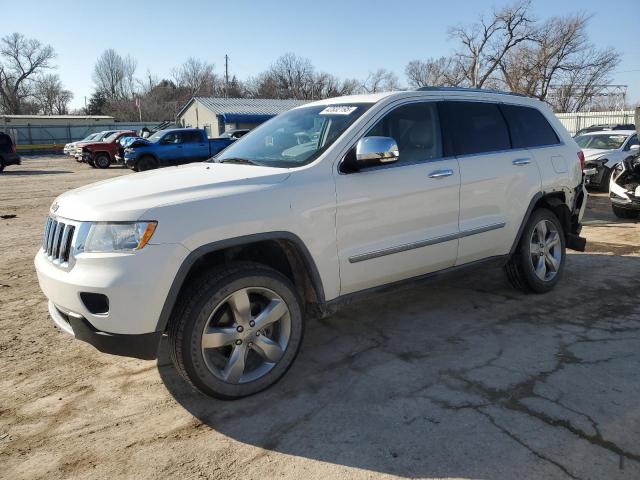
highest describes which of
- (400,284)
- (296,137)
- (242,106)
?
(242,106)

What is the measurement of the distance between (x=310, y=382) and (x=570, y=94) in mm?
53357

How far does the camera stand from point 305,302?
3562 millimetres

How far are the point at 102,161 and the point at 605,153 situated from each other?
23.8m

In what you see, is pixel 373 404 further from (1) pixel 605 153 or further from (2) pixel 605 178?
(1) pixel 605 153

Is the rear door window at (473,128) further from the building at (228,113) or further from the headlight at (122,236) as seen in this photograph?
the building at (228,113)

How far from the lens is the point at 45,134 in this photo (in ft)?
153

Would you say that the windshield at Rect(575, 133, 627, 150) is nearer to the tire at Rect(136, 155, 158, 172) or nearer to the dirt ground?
the dirt ground

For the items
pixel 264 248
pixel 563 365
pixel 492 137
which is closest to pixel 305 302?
pixel 264 248

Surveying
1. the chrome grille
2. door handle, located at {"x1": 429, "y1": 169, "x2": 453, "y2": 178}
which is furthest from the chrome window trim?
the chrome grille

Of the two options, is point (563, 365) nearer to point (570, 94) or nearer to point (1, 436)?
point (1, 436)

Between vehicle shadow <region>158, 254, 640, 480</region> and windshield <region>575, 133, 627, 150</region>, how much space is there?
10.6 m

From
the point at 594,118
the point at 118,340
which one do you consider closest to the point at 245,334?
the point at 118,340

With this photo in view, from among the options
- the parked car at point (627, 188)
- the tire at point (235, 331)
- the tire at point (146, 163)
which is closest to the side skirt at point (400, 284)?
the tire at point (235, 331)

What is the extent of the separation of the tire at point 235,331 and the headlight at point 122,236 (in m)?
0.42
